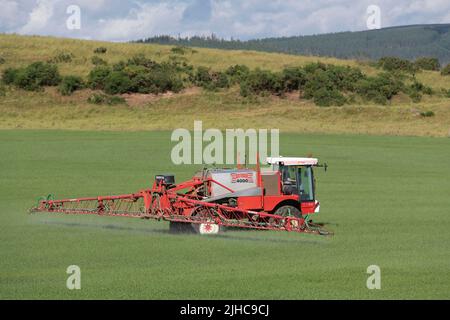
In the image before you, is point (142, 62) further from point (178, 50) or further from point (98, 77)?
point (178, 50)

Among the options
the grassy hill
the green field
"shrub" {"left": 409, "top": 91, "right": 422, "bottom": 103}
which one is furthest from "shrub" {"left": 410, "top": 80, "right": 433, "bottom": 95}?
the green field

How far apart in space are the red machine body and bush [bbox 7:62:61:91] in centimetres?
6499

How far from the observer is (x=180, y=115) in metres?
74.1

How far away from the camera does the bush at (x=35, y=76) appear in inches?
3317

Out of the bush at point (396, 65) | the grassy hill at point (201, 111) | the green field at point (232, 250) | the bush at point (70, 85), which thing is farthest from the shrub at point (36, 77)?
the green field at point (232, 250)

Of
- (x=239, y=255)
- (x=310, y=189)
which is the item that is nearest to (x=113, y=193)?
(x=310, y=189)

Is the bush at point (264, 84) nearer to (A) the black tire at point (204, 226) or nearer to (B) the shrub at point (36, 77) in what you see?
(B) the shrub at point (36, 77)

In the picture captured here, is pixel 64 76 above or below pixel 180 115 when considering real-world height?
above

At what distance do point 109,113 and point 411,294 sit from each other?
2462 inches

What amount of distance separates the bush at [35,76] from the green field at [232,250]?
2025 inches

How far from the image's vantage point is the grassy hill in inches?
2532

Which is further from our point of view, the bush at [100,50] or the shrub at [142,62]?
the bush at [100,50]

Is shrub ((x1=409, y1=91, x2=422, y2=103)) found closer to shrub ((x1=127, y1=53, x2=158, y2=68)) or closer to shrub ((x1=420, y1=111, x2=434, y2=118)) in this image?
shrub ((x1=420, y1=111, x2=434, y2=118))

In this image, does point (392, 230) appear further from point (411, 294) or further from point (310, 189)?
point (411, 294)
